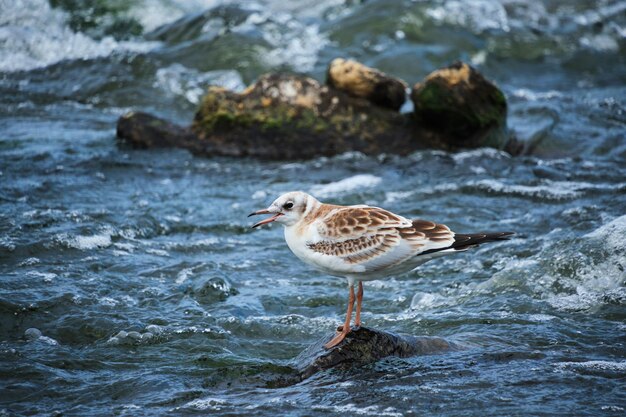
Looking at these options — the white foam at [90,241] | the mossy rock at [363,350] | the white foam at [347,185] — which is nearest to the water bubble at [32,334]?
the white foam at [90,241]

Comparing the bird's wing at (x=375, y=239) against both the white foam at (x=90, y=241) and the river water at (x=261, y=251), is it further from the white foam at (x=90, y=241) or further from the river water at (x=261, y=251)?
the white foam at (x=90, y=241)

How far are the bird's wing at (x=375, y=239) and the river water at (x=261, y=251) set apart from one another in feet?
2.54

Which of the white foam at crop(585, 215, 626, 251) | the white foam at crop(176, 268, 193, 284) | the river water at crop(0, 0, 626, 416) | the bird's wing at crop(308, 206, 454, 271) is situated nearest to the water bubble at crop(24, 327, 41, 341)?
the river water at crop(0, 0, 626, 416)

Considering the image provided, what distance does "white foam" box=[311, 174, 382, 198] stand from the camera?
10.9 metres

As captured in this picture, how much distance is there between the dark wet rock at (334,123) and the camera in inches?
483

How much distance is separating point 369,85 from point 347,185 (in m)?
2.22

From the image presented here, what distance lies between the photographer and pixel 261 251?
9.26 metres

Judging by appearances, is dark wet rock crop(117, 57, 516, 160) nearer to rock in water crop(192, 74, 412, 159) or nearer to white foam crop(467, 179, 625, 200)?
rock in water crop(192, 74, 412, 159)

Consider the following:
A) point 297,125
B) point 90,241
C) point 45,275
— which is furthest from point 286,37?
point 45,275

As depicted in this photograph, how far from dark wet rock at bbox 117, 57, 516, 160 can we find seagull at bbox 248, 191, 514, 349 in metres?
6.10

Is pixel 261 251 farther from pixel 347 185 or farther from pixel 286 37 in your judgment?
pixel 286 37

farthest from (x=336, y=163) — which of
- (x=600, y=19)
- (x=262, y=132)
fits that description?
(x=600, y=19)

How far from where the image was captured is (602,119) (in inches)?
556

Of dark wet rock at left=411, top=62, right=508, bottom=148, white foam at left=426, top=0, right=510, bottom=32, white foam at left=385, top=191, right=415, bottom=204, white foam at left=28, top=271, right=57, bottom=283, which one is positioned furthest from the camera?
white foam at left=426, top=0, right=510, bottom=32
